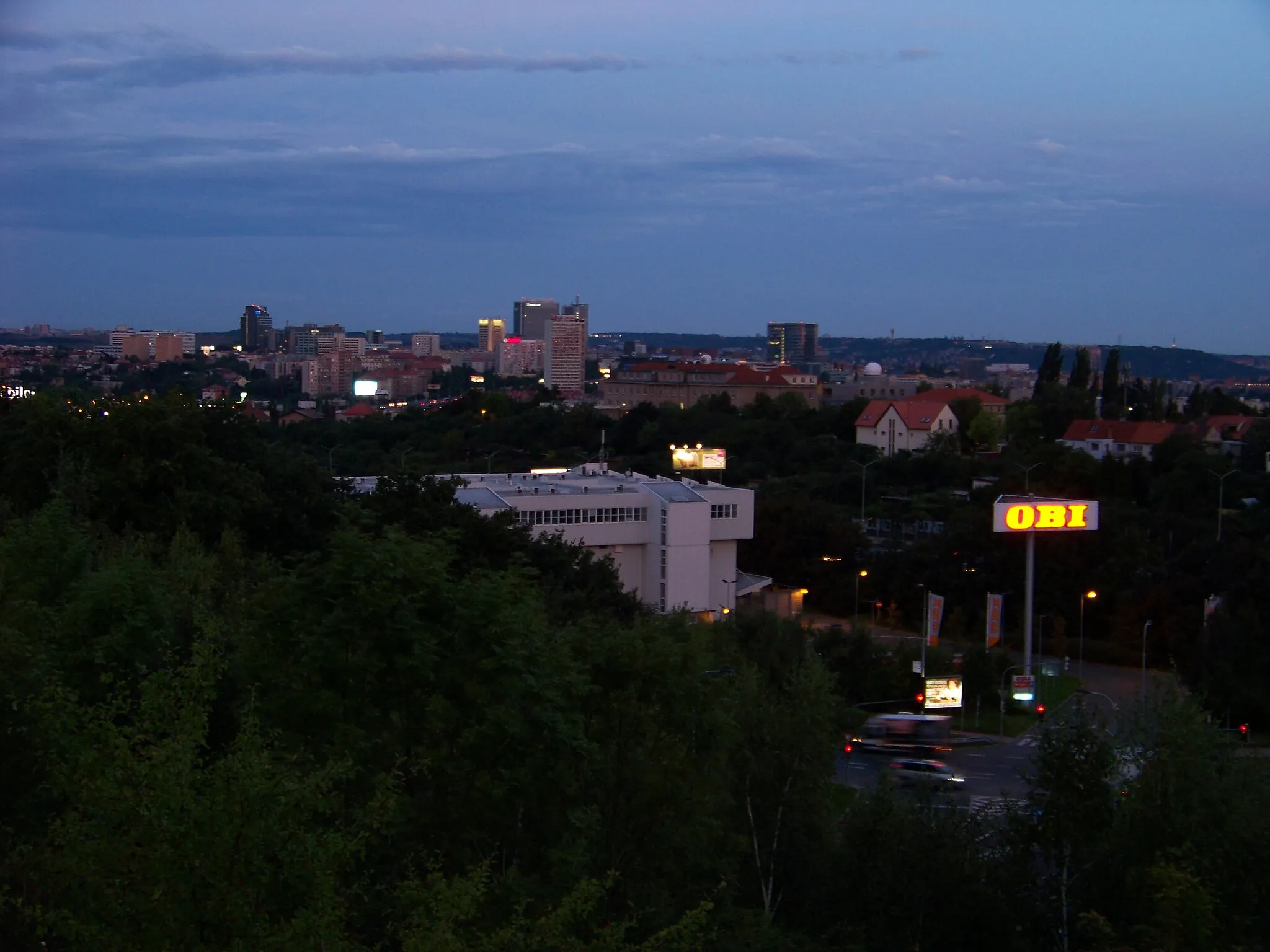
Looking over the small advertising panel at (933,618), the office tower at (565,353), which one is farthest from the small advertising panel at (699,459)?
the office tower at (565,353)

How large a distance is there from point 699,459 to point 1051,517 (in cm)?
2094

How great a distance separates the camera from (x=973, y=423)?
5097 centimetres

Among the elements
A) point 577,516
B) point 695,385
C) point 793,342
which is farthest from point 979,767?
point 793,342

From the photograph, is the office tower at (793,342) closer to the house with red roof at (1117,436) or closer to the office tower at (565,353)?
the office tower at (565,353)

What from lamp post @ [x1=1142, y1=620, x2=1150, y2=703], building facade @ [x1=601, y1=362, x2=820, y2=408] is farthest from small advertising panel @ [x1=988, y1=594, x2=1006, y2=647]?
building facade @ [x1=601, y1=362, x2=820, y2=408]

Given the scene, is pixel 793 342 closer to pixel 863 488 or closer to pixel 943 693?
pixel 863 488

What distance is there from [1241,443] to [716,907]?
42734 millimetres

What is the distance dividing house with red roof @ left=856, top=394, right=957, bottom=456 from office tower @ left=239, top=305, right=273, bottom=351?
9548 cm

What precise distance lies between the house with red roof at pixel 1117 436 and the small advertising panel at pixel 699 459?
43.7ft

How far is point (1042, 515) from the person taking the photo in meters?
20.9

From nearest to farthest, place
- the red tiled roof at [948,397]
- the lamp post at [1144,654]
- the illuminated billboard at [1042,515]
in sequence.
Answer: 1. the illuminated billboard at [1042,515]
2. the lamp post at [1144,654]
3. the red tiled roof at [948,397]

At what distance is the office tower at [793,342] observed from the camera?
563 ft

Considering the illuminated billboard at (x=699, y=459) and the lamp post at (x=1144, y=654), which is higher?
the illuminated billboard at (x=699, y=459)

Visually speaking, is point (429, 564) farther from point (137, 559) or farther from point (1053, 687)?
point (1053, 687)
